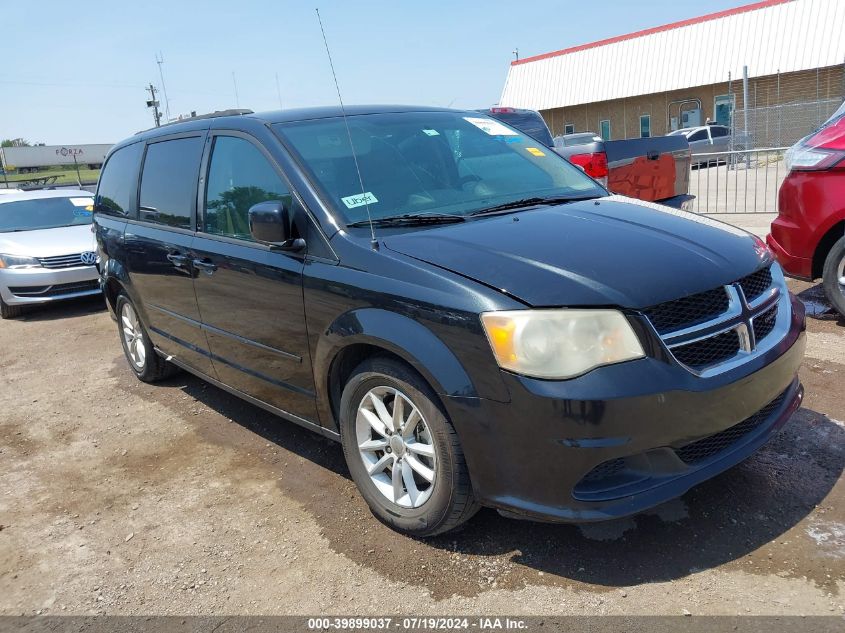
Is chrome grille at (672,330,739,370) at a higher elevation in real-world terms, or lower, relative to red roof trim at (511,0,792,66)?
lower

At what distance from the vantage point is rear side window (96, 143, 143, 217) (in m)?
5.09

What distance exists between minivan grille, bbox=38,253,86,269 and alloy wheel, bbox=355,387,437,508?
720 cm

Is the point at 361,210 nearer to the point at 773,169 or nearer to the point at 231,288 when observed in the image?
the point at 231,288

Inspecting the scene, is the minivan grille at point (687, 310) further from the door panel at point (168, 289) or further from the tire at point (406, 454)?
the door panel at point (168, 289)

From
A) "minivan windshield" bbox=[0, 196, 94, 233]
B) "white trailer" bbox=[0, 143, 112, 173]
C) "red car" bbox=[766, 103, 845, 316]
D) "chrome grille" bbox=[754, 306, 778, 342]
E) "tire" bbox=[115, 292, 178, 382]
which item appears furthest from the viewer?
"white trailer" bbox=[0, 143, 112, 173]

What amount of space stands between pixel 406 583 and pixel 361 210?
5.39ft

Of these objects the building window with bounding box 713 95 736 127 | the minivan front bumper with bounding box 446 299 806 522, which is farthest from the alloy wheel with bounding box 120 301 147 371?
the building window with bounding box 713 95 736 127

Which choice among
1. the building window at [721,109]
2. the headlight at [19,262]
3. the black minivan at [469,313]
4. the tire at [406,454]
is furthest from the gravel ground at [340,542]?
the building window at [721,109]

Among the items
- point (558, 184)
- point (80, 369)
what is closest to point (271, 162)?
point (558, 184)

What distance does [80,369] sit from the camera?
634cm

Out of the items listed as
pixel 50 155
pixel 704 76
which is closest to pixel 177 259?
pixel 704 76

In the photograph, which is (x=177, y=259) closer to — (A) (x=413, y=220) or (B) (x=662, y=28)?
(A) (x=413, y=220)

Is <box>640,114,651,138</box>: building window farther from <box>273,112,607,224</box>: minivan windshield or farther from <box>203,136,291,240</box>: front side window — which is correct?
<box>203,136,291,240</box>: front side window

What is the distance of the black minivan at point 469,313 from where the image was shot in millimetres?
2379
